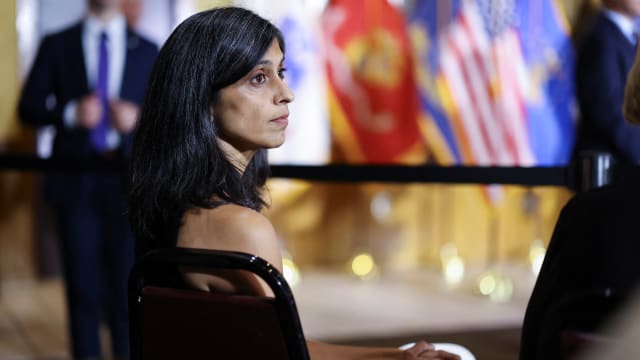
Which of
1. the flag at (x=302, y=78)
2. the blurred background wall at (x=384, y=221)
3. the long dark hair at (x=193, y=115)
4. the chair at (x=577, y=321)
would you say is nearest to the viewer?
the chair at (x=577, y=321)

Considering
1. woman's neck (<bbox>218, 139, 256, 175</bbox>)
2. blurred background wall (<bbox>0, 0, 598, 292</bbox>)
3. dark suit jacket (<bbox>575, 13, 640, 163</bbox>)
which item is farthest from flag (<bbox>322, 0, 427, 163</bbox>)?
woman's neck (<bbox>218, 139, 256, 175</bbox>)

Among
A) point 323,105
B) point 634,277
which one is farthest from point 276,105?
point 323,105

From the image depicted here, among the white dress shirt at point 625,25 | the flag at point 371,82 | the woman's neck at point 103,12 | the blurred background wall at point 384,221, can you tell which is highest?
the white dress shirt at point 625,25

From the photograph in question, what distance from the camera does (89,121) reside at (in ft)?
12.7

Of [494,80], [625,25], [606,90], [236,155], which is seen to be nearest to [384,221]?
[494,80]

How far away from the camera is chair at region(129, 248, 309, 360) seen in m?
1.33

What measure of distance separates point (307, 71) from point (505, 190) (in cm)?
228

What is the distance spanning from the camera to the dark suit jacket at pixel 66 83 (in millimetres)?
3885

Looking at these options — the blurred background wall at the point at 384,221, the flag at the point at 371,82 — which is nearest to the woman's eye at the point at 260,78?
the flag at the point at 371,82

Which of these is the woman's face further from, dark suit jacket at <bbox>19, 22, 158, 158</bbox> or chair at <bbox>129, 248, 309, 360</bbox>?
dark suit jacket at <bbox>19, 22, 158, 158</bbox>

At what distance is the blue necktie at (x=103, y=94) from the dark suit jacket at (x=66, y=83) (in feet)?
0.11

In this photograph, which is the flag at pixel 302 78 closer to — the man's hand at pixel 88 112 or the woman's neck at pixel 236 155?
the man's hand at pixel 88 112

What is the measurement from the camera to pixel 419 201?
6699mm

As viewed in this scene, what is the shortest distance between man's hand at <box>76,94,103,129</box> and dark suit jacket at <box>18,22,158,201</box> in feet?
0.09
